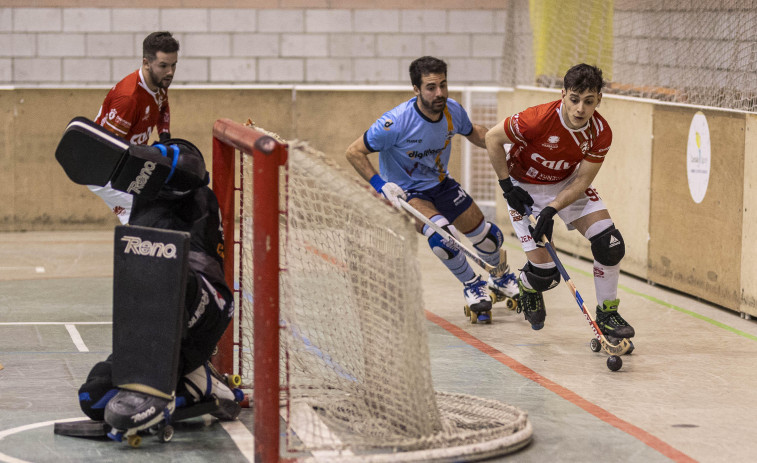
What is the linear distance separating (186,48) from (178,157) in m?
9.55

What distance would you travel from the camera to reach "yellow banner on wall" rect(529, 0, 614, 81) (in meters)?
10.3

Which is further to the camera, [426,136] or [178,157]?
[426,136]

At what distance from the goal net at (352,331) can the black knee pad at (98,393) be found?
0.76 m

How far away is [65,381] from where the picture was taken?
18.9 ft

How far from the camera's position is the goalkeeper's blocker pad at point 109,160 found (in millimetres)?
4438

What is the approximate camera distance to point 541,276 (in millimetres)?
6871

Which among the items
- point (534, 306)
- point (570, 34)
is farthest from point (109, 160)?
point (570, 34)

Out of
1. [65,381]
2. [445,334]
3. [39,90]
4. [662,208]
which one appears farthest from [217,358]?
[39,90]

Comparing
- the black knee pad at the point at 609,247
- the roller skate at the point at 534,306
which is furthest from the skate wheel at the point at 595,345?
the roller skate at the point at 534,306

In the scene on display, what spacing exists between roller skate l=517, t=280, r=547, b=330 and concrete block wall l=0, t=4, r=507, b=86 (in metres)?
7.37

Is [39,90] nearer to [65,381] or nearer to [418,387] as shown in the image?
[65,381]

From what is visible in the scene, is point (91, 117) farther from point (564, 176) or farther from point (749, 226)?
point (749, 226)

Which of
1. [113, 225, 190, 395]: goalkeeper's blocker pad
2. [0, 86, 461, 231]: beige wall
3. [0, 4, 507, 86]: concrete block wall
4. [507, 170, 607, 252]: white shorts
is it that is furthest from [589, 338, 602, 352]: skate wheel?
[0, 4, 507, 86]: concrete block wall

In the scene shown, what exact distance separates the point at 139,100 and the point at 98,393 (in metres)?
2.68
